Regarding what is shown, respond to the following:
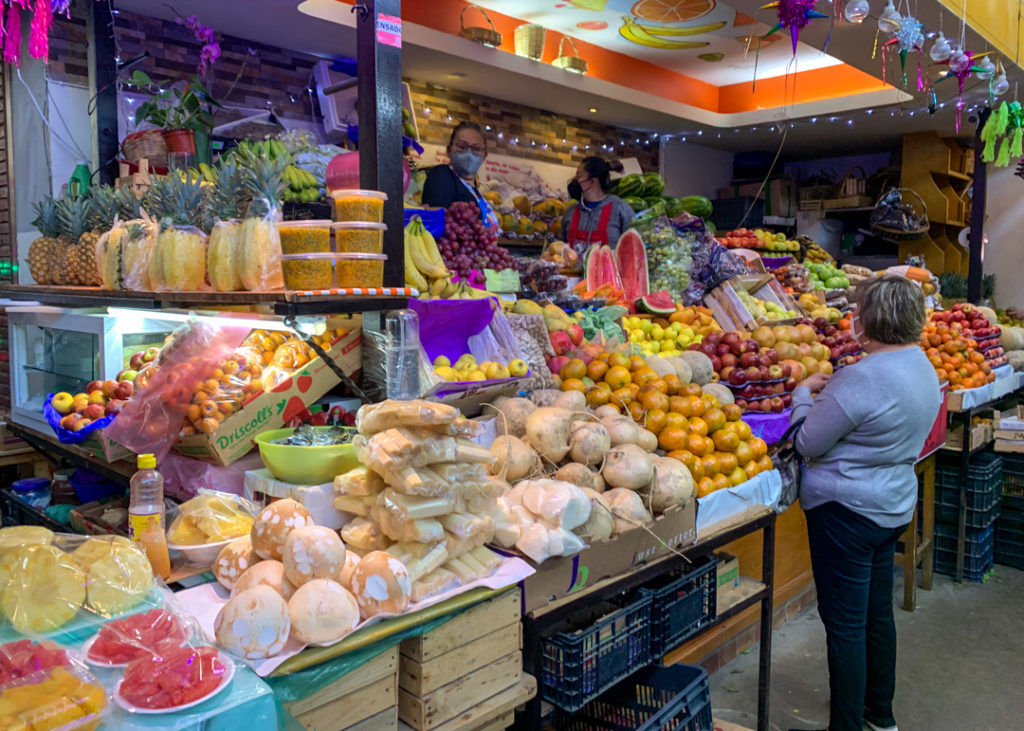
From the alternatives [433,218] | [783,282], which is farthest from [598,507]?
[783,282]

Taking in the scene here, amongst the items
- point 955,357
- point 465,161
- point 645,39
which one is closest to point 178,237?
point 465,161

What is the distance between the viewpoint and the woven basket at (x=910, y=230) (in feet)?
29.9

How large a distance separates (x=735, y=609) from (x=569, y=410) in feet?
3.28

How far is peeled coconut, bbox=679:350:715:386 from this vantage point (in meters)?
3.81

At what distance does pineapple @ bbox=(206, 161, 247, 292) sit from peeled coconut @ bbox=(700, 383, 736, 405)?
6.97 feet

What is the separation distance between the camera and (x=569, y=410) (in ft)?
9.47

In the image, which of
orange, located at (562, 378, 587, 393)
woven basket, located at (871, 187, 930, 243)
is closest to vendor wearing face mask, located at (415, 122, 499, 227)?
orange, located at (562, 378, 587, 393)

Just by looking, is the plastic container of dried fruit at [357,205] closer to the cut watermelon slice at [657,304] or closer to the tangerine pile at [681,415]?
the tangerine pile at [681,415]

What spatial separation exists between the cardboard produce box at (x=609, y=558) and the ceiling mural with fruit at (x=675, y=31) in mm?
4457

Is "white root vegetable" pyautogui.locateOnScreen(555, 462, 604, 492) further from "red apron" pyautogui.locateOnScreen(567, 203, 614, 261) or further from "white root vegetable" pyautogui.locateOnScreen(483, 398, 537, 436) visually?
"red apron" pyautogui.locateOnScreen(567, 203, 614, 261)

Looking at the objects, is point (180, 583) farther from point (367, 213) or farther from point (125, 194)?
point (125, 194)

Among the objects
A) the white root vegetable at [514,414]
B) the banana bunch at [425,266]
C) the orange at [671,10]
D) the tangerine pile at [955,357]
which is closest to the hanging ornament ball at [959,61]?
the tangerine pile at [955,357]

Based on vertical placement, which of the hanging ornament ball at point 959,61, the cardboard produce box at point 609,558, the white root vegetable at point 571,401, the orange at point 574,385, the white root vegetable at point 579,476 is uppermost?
the hanging ornament ball at point 959,61

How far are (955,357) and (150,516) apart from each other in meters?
5.19
